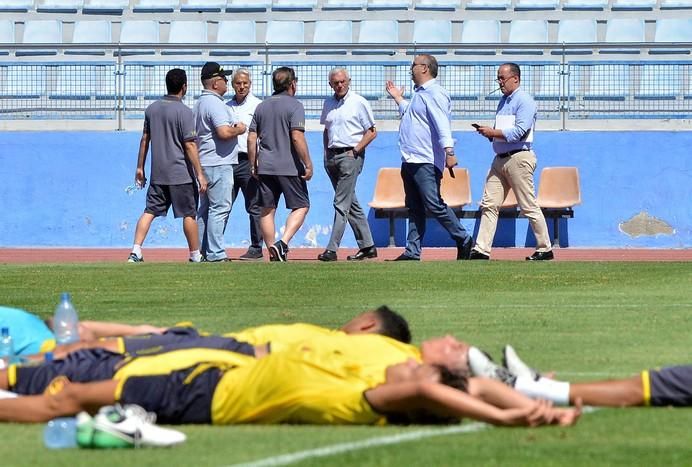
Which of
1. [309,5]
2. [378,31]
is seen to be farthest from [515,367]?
[309,5]

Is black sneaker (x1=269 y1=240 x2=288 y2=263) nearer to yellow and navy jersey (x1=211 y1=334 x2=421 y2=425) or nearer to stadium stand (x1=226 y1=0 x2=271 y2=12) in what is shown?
yellow and navy jersey (x1=211 y1=334 x2=421 y2=425)

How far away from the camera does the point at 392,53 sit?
2283cm

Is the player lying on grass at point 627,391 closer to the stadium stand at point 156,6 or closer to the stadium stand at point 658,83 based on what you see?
the stadium stand at point 658,83

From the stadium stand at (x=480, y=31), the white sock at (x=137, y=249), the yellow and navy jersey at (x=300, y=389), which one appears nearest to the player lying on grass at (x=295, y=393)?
the yellow and navy jersey at (x=300, y=389)

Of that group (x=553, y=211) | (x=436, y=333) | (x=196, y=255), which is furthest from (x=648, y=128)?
(x=436, y=333)

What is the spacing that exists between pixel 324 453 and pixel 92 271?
1065cm

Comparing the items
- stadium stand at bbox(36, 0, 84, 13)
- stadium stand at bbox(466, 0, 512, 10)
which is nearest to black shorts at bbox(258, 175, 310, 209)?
stadium stand at bbox(466, 0, 512, 10)

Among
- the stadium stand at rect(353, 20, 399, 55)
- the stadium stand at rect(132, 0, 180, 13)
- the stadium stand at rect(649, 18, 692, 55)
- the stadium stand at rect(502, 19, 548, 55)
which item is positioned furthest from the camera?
the stadium stand at rect(132, 0, 180, 13)

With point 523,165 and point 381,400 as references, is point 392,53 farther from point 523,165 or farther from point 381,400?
point 381,400

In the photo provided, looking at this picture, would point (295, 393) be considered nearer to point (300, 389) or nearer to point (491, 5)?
point (300, 389)

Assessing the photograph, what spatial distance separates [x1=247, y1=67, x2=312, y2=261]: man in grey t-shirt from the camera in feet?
57.8

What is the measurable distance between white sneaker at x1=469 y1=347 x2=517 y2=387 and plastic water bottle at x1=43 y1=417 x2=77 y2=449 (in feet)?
5.73

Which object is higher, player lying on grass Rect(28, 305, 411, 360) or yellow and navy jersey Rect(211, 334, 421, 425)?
player lying on grass Rect(28, 305, 411, 360)

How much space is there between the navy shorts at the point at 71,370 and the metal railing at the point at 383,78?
618 inches
